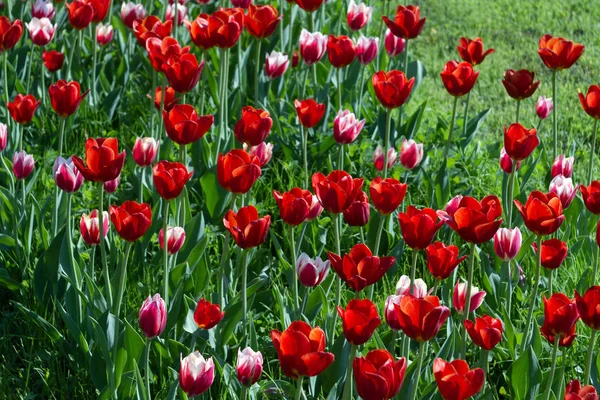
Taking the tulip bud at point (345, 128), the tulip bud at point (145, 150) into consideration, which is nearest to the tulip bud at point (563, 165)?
the tulip bud at point (345, 128)

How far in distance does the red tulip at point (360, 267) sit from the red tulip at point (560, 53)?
1.49 m

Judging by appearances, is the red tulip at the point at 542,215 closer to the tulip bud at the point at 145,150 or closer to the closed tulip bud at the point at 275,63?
the tulip bud at the point at 145,150

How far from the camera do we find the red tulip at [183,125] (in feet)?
8.54

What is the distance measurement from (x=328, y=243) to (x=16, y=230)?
3.57 feet

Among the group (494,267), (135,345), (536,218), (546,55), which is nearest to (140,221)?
(135,345)

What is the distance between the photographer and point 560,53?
324 centimetres

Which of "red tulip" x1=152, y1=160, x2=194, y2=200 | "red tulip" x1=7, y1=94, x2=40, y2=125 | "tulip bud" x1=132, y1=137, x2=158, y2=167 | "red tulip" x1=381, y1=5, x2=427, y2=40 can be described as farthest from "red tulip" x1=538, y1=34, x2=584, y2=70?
"red tulip" x1=7, y1=94, x2=40, y2=125

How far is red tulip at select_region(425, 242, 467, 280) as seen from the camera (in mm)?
2148

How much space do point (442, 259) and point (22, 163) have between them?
1443mm

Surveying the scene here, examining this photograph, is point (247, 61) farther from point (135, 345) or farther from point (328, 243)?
point (135, 345)

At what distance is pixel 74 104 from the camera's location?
2.83 meters

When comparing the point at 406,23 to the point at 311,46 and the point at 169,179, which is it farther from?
the point at 169,179

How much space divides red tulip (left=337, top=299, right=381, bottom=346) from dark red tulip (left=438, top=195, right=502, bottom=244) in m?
0.36

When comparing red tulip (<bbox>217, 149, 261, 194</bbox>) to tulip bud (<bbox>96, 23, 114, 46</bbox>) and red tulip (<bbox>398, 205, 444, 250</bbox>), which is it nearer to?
red tulip (<bbox>398, 205, 444, 250</bbox>)
